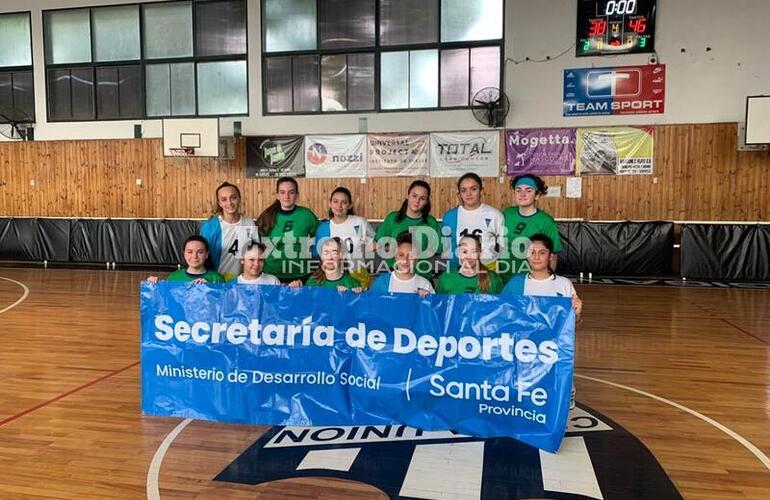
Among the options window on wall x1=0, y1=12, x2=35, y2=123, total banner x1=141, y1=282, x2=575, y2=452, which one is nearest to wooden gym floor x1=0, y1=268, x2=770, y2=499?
total banner x1=141, y1=282, x2=575, y2=452

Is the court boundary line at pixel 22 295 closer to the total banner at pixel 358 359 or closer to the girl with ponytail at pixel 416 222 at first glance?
the total banner at pixel 358 359

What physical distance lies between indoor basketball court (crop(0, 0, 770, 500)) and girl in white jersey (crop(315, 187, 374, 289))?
0.04 meters

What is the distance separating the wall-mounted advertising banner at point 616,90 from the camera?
37.1 feet

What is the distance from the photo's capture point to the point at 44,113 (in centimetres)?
1420

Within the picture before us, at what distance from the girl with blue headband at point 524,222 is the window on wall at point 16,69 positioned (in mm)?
13917

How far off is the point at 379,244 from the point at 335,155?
8061 millimetres

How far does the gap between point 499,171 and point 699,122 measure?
150 inches

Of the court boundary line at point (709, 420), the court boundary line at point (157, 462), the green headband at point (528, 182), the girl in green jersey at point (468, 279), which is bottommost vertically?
the court boundary line at point (709, 420)

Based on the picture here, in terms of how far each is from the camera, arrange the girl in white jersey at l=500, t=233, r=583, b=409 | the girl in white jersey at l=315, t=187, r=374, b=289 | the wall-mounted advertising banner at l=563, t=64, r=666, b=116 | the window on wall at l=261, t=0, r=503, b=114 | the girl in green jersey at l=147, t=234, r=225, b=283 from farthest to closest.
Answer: the window on wall at l=261, t=0, r=503, b=114 < the wall-mounted advertising banner at l=563, t=64, r=666, b=116 < the girl in white jersey at l=315, t=187, r=374, b=289 < the girl in green jersey at l=147, t=234, r=225, b=283 < the girl in white jersey at l=500, t=233, r=583, b=409

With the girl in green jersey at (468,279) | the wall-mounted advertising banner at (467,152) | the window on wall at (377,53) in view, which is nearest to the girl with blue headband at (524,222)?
the girl in green jersey at (468,279)

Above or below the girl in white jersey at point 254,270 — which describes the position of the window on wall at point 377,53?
above

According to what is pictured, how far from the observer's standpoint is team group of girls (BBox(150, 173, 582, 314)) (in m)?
3.94

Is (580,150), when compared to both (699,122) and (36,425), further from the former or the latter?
(36,425)

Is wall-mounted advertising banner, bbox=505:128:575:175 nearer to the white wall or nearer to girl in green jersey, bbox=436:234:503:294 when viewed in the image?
the white wall
